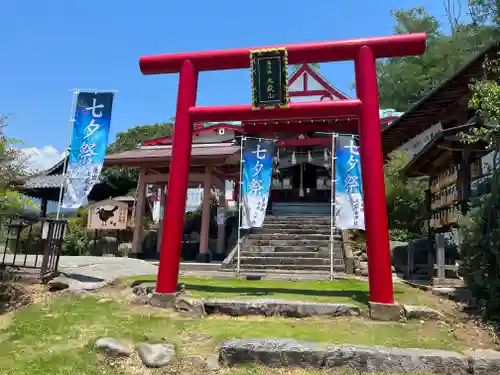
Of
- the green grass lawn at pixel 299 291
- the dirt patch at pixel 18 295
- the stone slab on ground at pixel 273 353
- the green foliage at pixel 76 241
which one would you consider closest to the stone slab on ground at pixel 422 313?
the green grass lawn at pixel 299 291

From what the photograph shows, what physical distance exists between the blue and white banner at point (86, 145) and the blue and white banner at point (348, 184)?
18.2 ft

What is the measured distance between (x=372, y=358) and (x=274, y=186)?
62.3 ft

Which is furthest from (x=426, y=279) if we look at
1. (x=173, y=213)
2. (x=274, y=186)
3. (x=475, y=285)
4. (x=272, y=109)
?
(x=274, y=186)

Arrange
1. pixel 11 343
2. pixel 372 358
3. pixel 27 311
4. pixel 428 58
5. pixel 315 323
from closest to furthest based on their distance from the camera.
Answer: pixel 372 358, pixel 11 343, pixel 315 323, pixel 27 311, pixel 428 58

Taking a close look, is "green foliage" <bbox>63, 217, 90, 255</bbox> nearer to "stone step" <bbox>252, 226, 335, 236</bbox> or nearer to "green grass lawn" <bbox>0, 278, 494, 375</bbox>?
"stone step" <bbox>252, 226, 335, 236</bbox>

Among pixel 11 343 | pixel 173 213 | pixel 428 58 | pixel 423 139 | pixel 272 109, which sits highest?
pixel 428 58

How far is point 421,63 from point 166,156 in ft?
88.7

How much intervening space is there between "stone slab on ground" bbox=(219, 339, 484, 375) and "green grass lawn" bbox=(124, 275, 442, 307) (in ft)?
7.12

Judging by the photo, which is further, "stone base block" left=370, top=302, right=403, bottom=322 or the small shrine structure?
the small shrine structure

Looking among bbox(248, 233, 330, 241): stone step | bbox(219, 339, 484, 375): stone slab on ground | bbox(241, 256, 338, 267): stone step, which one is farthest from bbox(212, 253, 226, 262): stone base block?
bbox(219, 339, 484, 375): stone slab on ground

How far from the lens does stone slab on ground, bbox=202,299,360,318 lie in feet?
22.1

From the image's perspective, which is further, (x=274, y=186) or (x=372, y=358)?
(x=274, y=186)

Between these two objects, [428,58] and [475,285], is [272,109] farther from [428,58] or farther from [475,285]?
[428,58]

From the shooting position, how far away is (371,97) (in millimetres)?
7477
